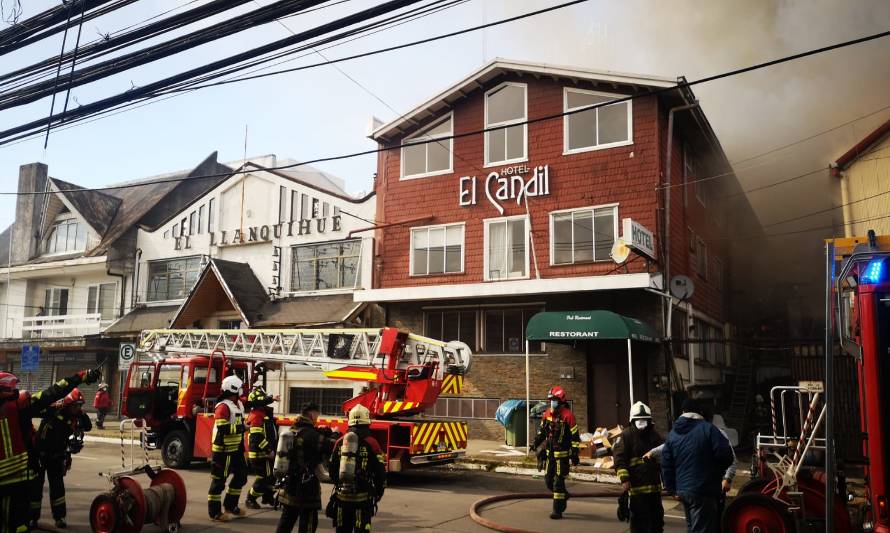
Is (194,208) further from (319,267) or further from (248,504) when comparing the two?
(248,504)

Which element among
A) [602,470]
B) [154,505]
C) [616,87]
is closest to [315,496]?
[154,505]

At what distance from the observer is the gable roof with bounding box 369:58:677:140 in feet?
59.8

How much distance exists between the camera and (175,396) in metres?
15.1

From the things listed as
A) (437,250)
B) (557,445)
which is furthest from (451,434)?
(437,250)

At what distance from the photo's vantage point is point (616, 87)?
1886 centimetres

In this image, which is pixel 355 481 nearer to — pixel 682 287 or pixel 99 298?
pixel 682 287

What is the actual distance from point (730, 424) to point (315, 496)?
15479 mm

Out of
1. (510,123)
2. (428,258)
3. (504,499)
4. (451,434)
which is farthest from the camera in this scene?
(428,258)

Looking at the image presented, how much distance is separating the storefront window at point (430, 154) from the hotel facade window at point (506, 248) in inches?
96.0

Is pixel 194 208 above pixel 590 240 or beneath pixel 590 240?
above

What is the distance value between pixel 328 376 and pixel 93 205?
23.0 meters

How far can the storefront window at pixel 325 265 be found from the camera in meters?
23.4

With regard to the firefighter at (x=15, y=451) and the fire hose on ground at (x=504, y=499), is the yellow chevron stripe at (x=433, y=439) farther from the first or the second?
the firefighter at (x=15, y=451)

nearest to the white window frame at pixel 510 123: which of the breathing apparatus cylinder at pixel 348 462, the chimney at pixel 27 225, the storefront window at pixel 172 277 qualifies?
the storefront window at pixel 172 277
